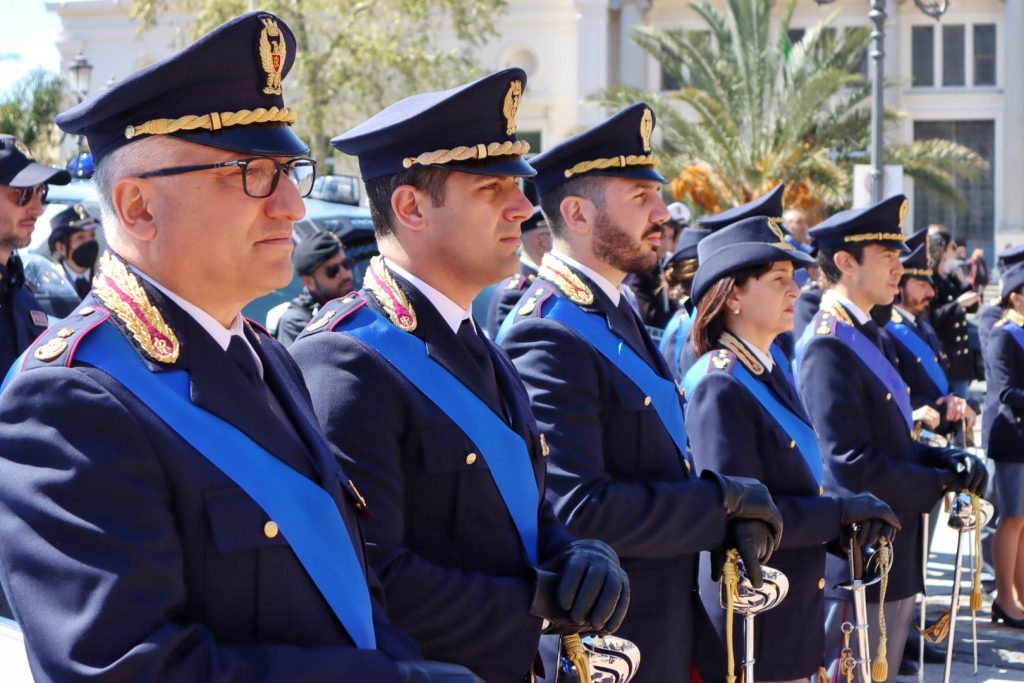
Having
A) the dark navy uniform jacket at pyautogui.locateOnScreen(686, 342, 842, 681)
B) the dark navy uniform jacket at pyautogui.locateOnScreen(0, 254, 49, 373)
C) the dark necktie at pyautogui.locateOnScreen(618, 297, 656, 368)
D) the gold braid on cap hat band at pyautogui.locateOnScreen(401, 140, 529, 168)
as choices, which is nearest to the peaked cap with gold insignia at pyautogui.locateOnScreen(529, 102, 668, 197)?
the dark necktie at pyautogui.locateOnScreen(618, 297, 656, 368)

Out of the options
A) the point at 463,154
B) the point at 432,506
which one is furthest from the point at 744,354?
the point at 432,506

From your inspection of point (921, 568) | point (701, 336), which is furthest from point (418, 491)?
point (921, 568)

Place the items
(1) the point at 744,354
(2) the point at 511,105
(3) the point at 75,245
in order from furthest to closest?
(3) the point at 75,245
(1) the point at 744,354
(2) the point at 511,105

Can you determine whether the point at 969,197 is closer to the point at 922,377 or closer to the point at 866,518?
the point at 922,377

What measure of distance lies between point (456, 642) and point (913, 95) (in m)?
38.8

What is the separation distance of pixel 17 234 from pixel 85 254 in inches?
111

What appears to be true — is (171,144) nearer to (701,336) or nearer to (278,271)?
(278,271)

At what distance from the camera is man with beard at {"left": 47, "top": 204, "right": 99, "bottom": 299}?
813 centimetres

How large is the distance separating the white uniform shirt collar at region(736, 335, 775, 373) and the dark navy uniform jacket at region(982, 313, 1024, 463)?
13.1ft

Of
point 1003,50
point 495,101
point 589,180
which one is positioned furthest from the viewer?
point 1003,50

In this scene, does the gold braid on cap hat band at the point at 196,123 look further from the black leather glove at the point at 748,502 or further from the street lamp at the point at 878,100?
the street lamp at the point at 878,100

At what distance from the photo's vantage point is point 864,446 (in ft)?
16.3

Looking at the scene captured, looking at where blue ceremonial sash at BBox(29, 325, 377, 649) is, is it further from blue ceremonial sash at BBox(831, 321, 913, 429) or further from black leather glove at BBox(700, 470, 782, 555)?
blue ceremonial sash at BBox(831, 321, 913, 429)

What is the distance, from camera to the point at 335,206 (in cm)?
1078
